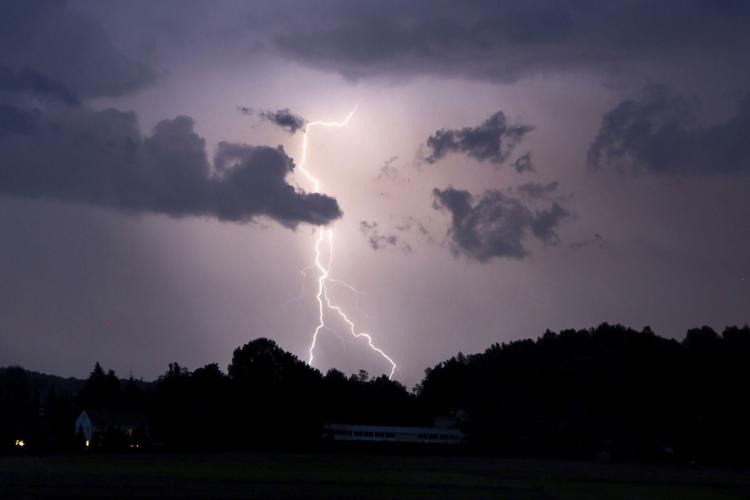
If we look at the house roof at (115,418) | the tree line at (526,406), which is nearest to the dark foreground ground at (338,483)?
the tree line at (526,406)

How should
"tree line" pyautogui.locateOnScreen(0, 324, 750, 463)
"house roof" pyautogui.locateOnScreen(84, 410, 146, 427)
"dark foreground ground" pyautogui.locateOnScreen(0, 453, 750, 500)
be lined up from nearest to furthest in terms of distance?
"dark foreground ground" pyautogui.locateOnScreen(0, 453, 750, 500), "tree line" pyautogui.locateOnScreen(0, 324, 750, 463), "house roof" pyautogui.locateOnScreen(84, 410, 146, 427)

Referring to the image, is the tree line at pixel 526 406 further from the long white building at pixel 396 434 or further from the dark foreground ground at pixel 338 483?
the dark foreground ground at pixel 338 483

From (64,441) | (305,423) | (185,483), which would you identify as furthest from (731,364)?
(185,483)

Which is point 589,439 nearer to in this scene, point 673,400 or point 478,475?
point 673,400

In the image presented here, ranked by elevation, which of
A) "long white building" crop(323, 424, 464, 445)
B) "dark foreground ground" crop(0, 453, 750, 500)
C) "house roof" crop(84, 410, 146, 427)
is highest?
"house roof" crop(84, 410, 146, 427)

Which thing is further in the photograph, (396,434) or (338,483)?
(396,434)

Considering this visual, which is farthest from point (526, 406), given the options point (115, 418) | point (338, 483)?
point (338, 483)

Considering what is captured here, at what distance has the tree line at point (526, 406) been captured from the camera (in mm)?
99500

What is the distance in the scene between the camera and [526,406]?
114 meters

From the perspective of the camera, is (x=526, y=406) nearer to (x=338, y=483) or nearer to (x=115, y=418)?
(x=115, y=418)

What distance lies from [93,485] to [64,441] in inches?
2497

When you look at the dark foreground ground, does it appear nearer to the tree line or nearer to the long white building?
the tree line

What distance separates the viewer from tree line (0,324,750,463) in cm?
9950

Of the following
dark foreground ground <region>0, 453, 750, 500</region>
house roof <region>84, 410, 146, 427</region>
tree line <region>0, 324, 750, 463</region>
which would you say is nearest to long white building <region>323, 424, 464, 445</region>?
tree line <region>0, 324, 750, 463</region>
